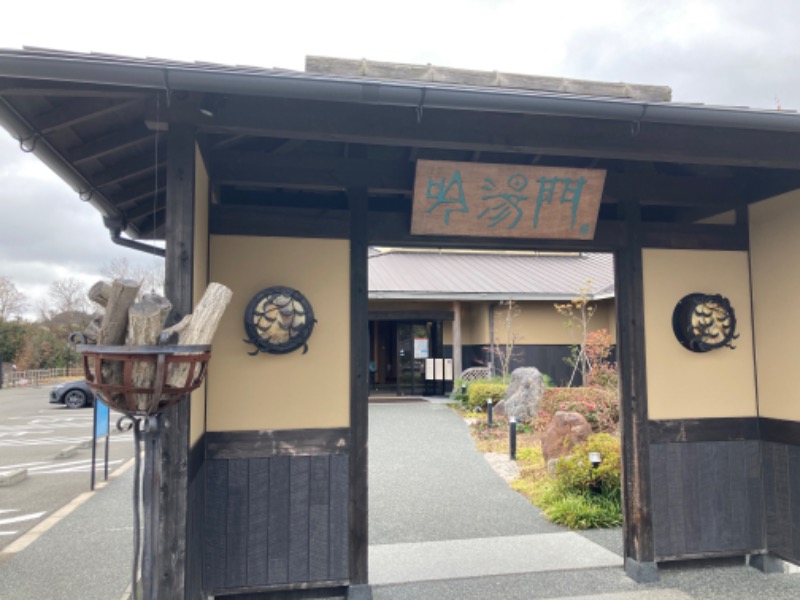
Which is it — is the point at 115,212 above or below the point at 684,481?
above

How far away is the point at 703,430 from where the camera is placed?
405 centimetres

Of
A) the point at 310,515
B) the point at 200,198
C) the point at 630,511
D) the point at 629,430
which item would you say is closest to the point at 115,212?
the point at 200,198

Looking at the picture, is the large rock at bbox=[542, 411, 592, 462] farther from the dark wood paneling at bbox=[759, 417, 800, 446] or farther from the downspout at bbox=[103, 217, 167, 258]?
the downspout at bbox=[103, 217, 167, 258]

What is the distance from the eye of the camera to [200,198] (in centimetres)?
303

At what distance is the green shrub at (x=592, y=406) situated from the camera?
7.44m

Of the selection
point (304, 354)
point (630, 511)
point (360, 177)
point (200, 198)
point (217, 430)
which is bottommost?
point (630, 511)

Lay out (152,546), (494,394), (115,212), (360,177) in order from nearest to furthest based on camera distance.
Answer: (152,546) < (360,177) < (115,212) < (494,394)

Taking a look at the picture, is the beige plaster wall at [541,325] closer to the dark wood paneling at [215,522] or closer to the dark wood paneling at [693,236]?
the dark wood paneling at [693,236]

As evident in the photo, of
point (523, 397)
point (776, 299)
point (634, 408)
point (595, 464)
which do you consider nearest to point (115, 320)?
point (634, 408)

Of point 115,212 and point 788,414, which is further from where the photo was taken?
point 115,212

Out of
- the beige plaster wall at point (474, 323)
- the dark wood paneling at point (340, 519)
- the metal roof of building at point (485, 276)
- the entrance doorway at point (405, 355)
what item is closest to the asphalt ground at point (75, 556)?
the dark wood paneling at point (340, 519)

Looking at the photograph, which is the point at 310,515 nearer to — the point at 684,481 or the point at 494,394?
the point at 684,481

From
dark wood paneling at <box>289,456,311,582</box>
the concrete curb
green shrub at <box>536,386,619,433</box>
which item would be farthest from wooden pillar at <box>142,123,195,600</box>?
the concrete curb

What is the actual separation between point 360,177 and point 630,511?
309 centimetres
